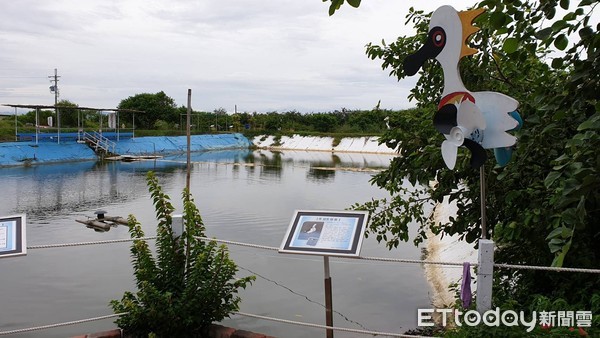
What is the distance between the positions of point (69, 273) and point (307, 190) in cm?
996

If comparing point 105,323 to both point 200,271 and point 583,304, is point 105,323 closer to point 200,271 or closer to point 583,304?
point 200,271

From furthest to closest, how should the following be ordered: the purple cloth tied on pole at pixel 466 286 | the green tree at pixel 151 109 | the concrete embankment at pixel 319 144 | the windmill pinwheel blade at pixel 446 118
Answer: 1. the green tree at pixel 151 109
2. the concrete embankment at pixel 319 144
3. the windmill pinwheel blade at pixel 446 118
4. the purple cloth tied on pole at pixel 466 286

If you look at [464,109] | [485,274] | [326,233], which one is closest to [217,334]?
[326,233]

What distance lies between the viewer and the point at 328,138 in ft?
143

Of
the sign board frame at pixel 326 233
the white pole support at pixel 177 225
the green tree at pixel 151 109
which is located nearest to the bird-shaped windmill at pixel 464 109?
the sign board frame at pixel 326 233

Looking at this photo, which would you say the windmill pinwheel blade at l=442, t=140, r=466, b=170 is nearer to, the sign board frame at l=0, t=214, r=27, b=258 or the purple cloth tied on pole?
the purple cloth tied on pole

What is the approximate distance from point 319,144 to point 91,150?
19.8 meters

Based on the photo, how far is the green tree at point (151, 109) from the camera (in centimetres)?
4131

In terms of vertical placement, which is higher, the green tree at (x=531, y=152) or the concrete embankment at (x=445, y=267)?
the green tree at (x=531, y=152)

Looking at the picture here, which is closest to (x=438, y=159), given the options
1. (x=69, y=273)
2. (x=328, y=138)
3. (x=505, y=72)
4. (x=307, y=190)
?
(x=505, y=72)

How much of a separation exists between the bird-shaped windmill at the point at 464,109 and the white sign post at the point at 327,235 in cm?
66

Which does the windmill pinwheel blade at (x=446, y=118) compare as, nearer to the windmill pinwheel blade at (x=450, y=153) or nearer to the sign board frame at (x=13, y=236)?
the windmill pinwheel blade at (x=450, y=153)

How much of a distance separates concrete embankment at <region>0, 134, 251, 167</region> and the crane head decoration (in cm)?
2352

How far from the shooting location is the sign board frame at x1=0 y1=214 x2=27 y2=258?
3.17 m
